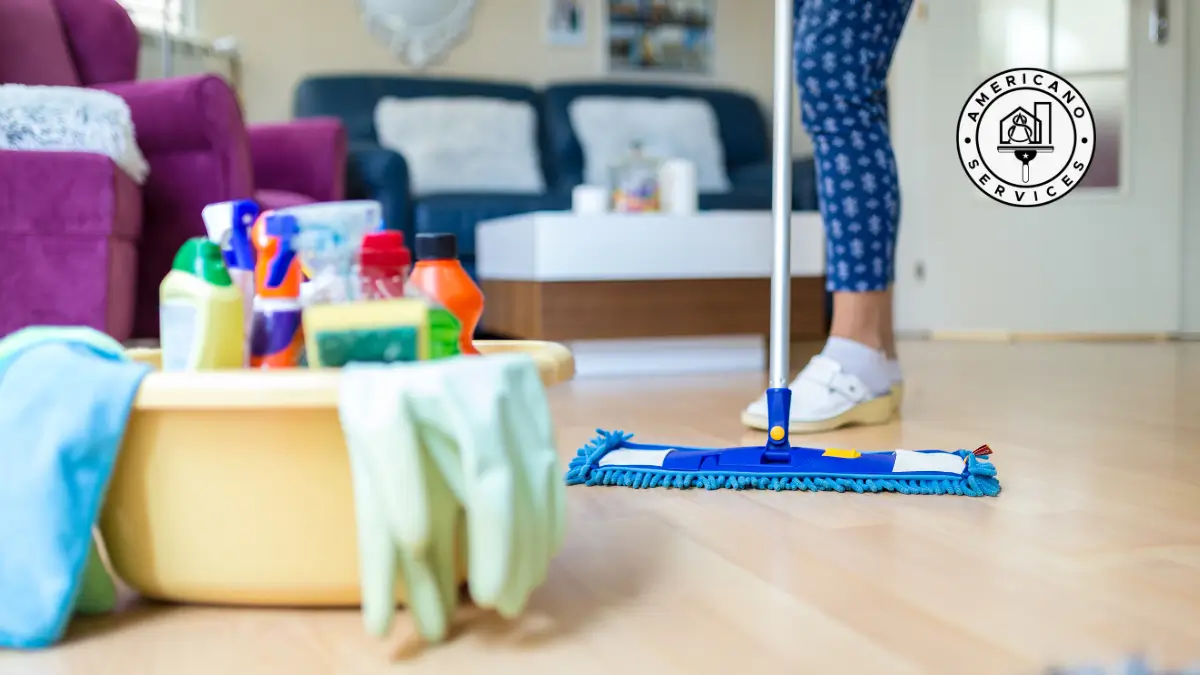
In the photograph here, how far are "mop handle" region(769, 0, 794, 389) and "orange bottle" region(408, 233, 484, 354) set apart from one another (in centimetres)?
40

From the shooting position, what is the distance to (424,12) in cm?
381

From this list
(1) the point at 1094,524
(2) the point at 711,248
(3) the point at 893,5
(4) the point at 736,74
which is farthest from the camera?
(4) the point at 736,74

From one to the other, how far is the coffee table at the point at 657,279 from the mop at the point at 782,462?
1196 mm

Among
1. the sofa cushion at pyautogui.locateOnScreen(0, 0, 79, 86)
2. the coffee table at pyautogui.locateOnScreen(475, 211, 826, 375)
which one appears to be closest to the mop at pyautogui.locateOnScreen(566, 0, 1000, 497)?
the coffee table at pyautogui.locateOnScreen(475, 211, 826, 375)

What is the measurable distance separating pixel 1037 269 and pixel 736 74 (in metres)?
1.59

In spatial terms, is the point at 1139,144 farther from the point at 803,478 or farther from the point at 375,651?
the point at 375,651

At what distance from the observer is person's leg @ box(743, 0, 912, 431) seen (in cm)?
136

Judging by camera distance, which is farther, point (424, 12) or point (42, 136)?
point (424, 12)

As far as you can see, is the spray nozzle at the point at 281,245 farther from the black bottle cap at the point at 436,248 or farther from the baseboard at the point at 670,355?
the baseboard at the point at 670,355

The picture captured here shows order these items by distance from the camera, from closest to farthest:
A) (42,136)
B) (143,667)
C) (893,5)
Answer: (143,667) < (893,5) < (42,136)

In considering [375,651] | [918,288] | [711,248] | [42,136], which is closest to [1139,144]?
[918,288]

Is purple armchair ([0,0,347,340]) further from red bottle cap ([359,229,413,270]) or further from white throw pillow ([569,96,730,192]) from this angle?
white throw pillow ([569,96,730,192])

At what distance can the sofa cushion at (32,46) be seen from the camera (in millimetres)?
1973

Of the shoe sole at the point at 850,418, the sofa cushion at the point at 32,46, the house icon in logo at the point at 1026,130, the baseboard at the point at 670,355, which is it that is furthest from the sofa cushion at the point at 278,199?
the house icon in logo at the point at 1026,130
